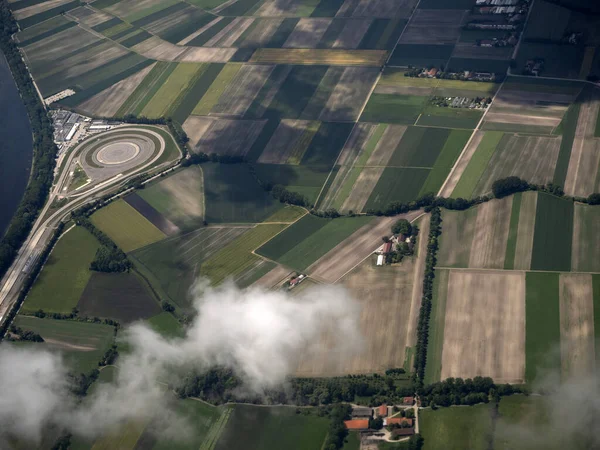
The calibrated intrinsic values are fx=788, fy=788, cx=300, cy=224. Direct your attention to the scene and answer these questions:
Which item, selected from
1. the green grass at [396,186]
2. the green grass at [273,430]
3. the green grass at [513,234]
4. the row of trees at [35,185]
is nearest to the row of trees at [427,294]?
the green grass at [396,186]

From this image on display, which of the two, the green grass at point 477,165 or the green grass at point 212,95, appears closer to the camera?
the green grass at point 477,165

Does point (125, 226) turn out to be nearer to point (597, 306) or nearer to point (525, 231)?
point (525, 231)

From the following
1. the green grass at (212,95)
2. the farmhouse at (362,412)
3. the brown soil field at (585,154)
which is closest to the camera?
the farmhouse at (362,412)

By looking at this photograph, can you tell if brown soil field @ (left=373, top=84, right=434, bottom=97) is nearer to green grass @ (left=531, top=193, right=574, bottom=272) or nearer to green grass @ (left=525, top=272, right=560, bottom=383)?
green grass @ (left=531, top=193, right=574, bottom=272)

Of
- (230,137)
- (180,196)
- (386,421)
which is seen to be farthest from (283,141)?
(386,421)

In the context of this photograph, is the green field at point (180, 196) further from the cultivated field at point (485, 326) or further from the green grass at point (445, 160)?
the cultivated field at point (485, 326)

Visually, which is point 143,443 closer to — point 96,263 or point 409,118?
point 96,263

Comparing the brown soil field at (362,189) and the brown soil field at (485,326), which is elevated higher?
the brown soil field at (362,189)
